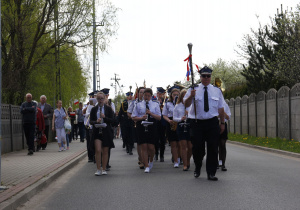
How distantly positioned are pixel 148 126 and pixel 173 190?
322cm

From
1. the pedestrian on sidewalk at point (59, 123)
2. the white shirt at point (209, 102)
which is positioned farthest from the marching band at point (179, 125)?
the pedestrian on sidewalk at point (59, 123)

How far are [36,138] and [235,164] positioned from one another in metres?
8.02

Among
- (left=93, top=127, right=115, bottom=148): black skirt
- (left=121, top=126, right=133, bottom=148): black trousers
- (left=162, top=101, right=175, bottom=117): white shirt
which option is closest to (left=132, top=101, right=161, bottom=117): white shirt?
(left=162, top=101, right=175, bottom=117): white shirt

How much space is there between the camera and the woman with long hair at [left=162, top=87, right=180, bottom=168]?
12148 mm

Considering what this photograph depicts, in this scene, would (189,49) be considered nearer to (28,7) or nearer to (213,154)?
(213,154)

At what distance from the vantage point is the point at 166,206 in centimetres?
693

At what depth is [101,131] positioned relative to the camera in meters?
10.8

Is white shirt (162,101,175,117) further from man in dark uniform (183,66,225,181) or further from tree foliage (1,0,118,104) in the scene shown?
tree foliage (1,0,118,104)

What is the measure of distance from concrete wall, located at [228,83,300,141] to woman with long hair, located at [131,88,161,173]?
10.4 metres

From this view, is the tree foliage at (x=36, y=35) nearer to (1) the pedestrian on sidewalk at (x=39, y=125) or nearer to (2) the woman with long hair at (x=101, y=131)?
(1) the pedestrian on sidewalk at (x=39, y=125)

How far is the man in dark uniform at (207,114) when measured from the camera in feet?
31.2

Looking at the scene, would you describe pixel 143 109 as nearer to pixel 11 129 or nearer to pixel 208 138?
pixel 208 138

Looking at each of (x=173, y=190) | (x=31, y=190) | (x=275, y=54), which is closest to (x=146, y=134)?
(x=173, y=190)

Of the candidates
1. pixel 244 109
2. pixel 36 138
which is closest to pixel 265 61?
pixel 244 109
